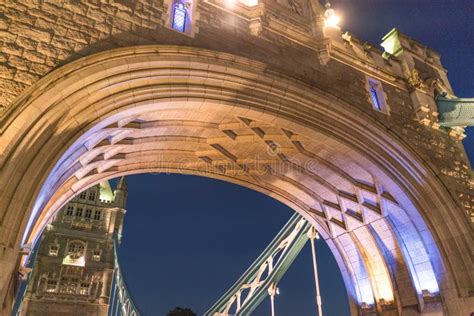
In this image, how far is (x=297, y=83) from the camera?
677 cm

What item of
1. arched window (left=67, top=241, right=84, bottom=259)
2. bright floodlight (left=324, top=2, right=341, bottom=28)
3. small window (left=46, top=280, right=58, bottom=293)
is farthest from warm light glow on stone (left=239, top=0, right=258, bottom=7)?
arched window (left=67, top=241, right=84, bottom=259)

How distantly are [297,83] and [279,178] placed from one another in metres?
3.08

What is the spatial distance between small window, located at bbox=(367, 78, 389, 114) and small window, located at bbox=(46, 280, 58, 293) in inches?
1481

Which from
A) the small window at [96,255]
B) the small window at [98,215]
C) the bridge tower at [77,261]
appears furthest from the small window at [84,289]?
the small window at [98,215]

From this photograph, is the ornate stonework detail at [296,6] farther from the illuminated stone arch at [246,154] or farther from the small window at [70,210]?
the small window at [70,210]

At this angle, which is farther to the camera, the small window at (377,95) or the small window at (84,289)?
the small window at (84,289)

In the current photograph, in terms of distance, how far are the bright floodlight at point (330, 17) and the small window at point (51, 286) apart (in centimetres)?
3769

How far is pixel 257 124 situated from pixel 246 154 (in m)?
1.25

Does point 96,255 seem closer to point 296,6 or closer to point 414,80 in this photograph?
point 296,6

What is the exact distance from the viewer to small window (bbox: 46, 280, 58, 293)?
35.9 m

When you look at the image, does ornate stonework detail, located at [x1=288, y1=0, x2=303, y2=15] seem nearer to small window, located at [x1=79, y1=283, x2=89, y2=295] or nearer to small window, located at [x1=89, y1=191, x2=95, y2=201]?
small window, located at [x1=79, y1=283, x2=89, y2=295]

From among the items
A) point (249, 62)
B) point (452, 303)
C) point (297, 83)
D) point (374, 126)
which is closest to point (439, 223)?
point (452, 303)

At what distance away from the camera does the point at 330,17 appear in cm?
830

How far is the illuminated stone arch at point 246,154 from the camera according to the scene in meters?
4.57
